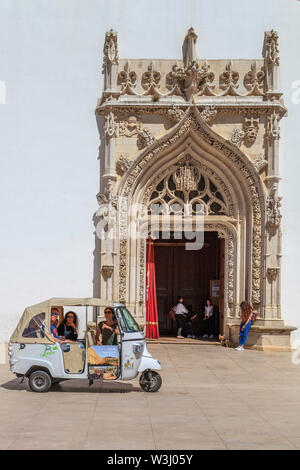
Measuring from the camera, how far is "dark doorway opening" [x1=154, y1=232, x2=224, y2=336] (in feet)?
60.6

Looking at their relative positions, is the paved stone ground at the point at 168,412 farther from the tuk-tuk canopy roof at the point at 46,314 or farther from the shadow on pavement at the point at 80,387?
the tuk-tuk canopy roof at the point at 46,314

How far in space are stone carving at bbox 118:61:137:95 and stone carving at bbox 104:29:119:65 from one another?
301 mm

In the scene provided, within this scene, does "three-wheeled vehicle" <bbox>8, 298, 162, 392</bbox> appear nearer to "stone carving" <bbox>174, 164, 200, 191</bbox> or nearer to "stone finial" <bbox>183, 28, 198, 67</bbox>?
"stone carving" <bbox>174, 164, 200, 191</bbox>

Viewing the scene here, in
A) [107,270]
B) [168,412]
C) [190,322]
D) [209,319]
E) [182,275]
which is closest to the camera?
[168,412]

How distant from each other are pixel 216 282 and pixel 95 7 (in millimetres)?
7752

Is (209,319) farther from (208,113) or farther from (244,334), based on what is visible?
(208,113)

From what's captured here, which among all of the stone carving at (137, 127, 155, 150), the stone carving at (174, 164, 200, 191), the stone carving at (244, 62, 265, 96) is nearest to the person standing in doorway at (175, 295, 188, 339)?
the stone carving at (174, 164, 200, 191)

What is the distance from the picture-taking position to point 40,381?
29.6 feet

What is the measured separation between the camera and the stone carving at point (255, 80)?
579 inches

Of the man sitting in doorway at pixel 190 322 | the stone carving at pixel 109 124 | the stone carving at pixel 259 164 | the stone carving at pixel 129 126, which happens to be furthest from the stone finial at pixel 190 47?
the man sitting in doorway at pixel 190 322

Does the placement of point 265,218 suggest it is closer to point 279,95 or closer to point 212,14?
point 279,95

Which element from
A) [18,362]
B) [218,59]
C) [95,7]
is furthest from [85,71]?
[18,362]

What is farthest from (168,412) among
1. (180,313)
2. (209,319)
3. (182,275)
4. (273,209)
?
(182,275)

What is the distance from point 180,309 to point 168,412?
30.5 feet
